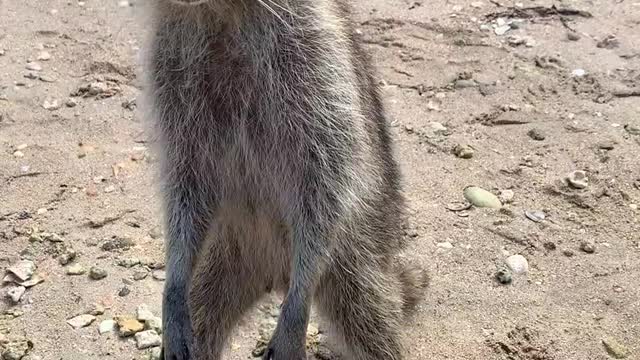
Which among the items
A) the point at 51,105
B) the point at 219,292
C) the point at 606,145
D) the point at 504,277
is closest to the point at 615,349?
the point at 504,277

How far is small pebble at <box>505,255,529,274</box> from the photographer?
14.1ft

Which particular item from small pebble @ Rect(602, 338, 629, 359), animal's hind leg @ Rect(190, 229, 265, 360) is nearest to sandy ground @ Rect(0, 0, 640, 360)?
small pebble @ Rect(602, 338, 629, 359)

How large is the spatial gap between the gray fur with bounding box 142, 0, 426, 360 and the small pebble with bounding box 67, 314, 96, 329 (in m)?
0.62

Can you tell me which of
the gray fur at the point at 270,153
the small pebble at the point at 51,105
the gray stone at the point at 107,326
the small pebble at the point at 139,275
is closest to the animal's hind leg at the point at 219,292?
the gray fur at the point at 270,153

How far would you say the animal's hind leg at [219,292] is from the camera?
3.70 meters

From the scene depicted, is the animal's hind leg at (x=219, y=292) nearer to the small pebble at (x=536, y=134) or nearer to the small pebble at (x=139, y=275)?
the small pebble at (x=139, y=275)

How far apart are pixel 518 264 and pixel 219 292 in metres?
1.55

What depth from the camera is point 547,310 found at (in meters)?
4.06

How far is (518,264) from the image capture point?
431cm

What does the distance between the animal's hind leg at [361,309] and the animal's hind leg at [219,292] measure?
36cm

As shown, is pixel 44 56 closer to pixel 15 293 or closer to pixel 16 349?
pixel 15 293

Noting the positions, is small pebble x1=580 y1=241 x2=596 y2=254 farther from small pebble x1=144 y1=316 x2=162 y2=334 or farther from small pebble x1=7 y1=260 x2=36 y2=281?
small pebble x1=7 y1=260 x2=36 y2=281

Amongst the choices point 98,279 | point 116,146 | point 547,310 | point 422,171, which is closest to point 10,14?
point 116,146

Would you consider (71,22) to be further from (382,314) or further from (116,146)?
(382,314)
